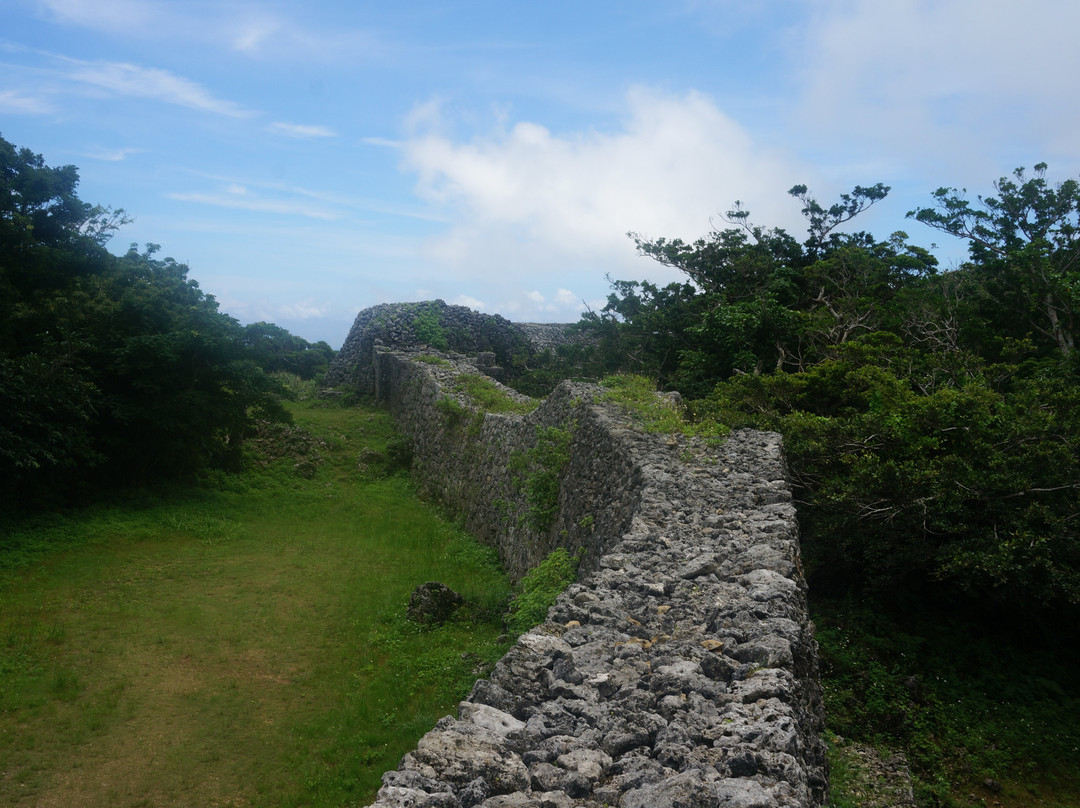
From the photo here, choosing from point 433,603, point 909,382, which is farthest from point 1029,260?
point 433,603

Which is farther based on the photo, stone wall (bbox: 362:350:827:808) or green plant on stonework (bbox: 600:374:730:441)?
green plant on stonework (bbox: 600:374:730:441)

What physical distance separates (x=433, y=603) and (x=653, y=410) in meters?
4.44

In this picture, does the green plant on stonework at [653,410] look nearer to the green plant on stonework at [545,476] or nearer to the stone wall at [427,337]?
the green plant on stonework at [545,476]

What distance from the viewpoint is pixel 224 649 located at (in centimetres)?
968

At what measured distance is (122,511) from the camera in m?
14.3

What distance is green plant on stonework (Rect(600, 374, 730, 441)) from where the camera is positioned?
32.2 ft

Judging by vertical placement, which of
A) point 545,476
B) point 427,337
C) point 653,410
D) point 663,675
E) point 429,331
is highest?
point 429,331

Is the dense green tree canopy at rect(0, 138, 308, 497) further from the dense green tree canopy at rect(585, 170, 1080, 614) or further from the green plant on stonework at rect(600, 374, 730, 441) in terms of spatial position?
the dense green tree canopy at rect(585, 170, 1080, 614)

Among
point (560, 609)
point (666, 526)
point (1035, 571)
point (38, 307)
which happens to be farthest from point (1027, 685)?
point (38, 307)

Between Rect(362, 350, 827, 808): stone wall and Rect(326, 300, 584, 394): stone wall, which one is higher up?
Rect(326, 300, 584, 394): stone wall

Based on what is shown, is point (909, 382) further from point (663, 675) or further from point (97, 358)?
point (97, 358)

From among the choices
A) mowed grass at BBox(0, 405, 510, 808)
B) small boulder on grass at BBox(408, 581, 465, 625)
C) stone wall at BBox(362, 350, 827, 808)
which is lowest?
mowed grass at BBox(0, 405, 510, 808)

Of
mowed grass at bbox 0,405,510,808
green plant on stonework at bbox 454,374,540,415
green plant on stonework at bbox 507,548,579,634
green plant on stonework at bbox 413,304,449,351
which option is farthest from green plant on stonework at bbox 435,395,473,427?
green plant on stonework at bbox 413,304,449,351

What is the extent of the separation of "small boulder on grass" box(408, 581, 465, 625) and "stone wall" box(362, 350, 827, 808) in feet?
9.82
